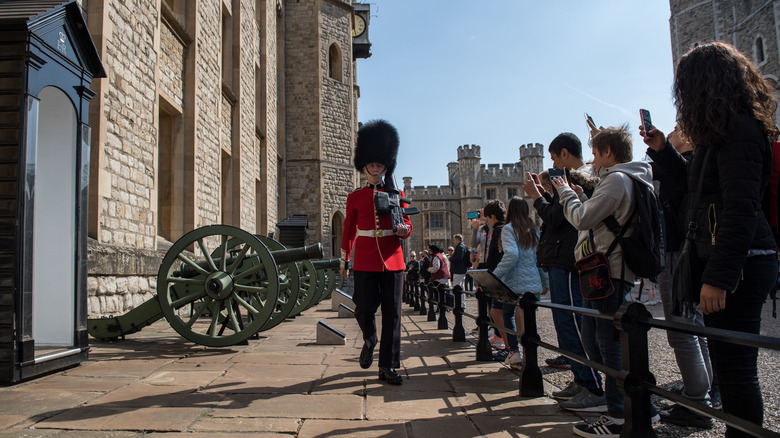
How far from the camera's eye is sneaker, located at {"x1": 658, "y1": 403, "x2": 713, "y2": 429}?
2.75 metres

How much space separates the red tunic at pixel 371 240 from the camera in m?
3.91

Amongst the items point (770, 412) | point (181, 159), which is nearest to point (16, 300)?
point (770, 412)

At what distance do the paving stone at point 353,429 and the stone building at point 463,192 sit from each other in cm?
5051

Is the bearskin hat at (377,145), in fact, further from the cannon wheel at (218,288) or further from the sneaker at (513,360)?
the sneaker at (513,360)

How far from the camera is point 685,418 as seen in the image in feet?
9.16

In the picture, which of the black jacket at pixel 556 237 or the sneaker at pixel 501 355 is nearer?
the black jacket at pixel 556 237

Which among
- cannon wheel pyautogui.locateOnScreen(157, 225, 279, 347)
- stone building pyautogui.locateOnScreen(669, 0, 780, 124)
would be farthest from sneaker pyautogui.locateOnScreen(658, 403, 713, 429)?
stone building pyautogui.locateOnScreen(669, 0, 780, 124)

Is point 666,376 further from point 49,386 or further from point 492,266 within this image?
point 49,386

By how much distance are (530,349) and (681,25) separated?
4082 cm

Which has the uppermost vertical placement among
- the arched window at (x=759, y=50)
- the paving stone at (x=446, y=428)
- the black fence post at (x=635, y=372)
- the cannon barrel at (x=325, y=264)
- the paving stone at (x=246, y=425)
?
the arched window at (x=759, y=50)

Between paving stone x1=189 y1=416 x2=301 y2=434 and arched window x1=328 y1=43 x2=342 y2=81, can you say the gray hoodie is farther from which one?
arched window x1=328 y1=43 x2=342 y2=81

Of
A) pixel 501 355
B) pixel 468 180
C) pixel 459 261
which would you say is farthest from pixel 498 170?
pixel 501 355

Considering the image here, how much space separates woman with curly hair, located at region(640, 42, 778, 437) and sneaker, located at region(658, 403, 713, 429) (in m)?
0.85

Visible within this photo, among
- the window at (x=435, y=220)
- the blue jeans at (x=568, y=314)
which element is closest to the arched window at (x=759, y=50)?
the window at (x=435, y=220)
